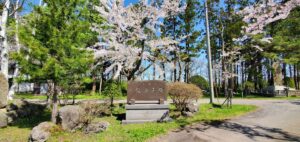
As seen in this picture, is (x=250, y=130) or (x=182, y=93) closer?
(x=250, y=130)

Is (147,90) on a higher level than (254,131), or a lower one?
higher

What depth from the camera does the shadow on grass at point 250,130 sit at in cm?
794

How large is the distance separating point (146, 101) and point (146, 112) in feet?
2.71

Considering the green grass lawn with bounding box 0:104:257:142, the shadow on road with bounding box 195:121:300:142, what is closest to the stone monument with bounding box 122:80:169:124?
the green grass lawn with bounding box 0:104:257:142

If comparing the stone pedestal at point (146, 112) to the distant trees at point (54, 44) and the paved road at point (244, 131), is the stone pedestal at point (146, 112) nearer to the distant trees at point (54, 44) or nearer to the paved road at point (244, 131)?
the paved road at point (244, 131)

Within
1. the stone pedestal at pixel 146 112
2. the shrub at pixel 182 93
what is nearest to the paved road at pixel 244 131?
the stone pedestal at pixel 146 112

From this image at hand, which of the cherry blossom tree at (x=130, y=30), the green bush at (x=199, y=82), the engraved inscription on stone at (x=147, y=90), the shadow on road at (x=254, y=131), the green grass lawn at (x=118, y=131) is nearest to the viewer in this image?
the shadow on road at (x=254, y=131)

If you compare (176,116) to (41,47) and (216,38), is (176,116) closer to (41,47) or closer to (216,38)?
(41,47)

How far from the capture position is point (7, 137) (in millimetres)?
9250

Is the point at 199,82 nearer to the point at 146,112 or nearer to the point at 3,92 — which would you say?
the point at 146,112

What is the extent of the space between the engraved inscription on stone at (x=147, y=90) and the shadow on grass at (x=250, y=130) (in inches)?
111

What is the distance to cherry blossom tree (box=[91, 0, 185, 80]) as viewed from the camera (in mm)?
15305

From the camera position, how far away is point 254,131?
8.87 m

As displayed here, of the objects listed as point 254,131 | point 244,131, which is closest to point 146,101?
point 244,131
